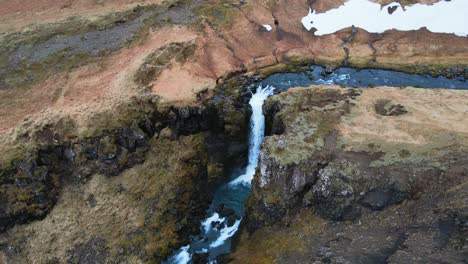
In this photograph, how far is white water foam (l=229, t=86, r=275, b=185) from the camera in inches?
1470

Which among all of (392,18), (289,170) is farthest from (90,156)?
(392,18)

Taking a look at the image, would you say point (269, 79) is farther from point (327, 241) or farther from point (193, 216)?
point (327, 241)

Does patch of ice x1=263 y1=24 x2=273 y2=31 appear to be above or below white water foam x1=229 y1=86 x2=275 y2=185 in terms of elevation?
above

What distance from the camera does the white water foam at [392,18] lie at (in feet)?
170

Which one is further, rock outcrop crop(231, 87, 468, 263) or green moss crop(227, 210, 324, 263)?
green moss crop(227, 210, 324, 263)

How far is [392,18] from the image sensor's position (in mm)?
53094

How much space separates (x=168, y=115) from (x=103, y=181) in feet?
25.0

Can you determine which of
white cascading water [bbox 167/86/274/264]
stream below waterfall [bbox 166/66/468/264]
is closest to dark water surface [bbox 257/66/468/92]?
stream below waterfall [bbox 166/66/468/264]

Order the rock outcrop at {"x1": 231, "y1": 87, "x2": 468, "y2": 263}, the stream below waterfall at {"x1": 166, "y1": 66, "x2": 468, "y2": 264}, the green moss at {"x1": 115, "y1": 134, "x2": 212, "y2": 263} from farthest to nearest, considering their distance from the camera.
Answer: the stream below waterfall at {"x1": 166, "y1": 66, "x2": 468, "y2": 264} < the green moss at {"x1": 115, "y1": 134, "x2": 212, "y2": 263} < the rock outcrop at {"x1": 231, "y1": 87, "x2": 468, "y2": 263}

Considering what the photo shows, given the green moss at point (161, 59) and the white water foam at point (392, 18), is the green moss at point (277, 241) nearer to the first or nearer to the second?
the green moss at point (161, 59)

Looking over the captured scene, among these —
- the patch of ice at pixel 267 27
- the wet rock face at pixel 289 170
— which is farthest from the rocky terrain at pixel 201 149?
the patch of ice at pixel 267 27

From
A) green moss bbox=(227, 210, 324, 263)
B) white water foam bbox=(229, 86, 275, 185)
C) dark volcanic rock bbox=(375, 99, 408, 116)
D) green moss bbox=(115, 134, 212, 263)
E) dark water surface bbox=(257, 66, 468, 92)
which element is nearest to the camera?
green moss bbox=(227, 210, 324, 263)

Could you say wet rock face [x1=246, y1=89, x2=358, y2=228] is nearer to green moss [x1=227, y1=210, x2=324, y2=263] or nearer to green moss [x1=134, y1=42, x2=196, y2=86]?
green moss [x1=227, y1=210, x2=324, y2=263]

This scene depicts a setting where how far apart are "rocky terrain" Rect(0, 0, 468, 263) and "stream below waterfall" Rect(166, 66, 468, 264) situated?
0.89 meters
